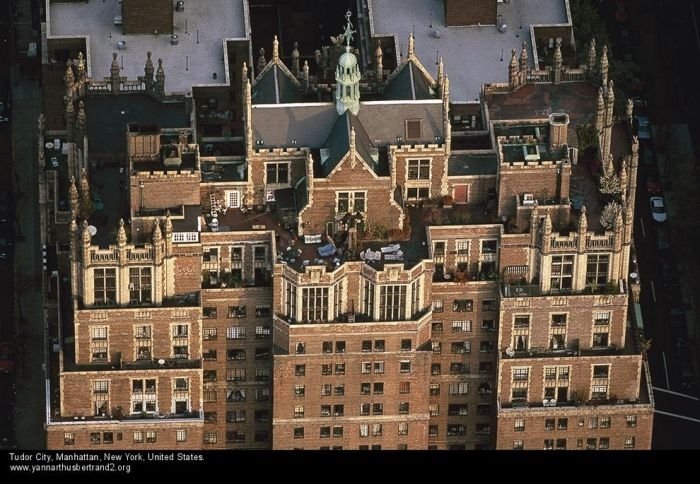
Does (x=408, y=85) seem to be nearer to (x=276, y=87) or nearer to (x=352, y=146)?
(x=352, y=146)

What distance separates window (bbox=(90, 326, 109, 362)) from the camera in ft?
579

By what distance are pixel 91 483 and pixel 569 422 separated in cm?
12152

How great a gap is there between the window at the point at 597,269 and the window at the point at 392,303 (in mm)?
18220

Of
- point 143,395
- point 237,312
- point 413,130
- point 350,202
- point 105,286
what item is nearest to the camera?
point 350,202

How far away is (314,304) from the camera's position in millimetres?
173500

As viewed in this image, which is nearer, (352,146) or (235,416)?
(352,146)

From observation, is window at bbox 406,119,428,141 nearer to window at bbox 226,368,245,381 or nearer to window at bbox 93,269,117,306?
window at bbox 226,368,245,381

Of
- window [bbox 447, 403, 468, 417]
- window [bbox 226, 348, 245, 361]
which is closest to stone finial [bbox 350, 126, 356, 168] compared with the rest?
window [bbox 226, 348, 245, 361]

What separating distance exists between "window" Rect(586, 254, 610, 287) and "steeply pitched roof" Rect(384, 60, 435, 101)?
71.4ft

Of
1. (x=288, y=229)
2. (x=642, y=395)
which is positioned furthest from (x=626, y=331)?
(x=288, y=229)

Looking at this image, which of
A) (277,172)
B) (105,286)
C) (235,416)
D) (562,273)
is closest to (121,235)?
(105,286)

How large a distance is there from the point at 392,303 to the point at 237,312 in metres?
15.5

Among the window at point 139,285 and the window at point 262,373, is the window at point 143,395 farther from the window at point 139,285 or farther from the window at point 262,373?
the window at point 262,373

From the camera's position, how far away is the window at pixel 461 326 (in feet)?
596
